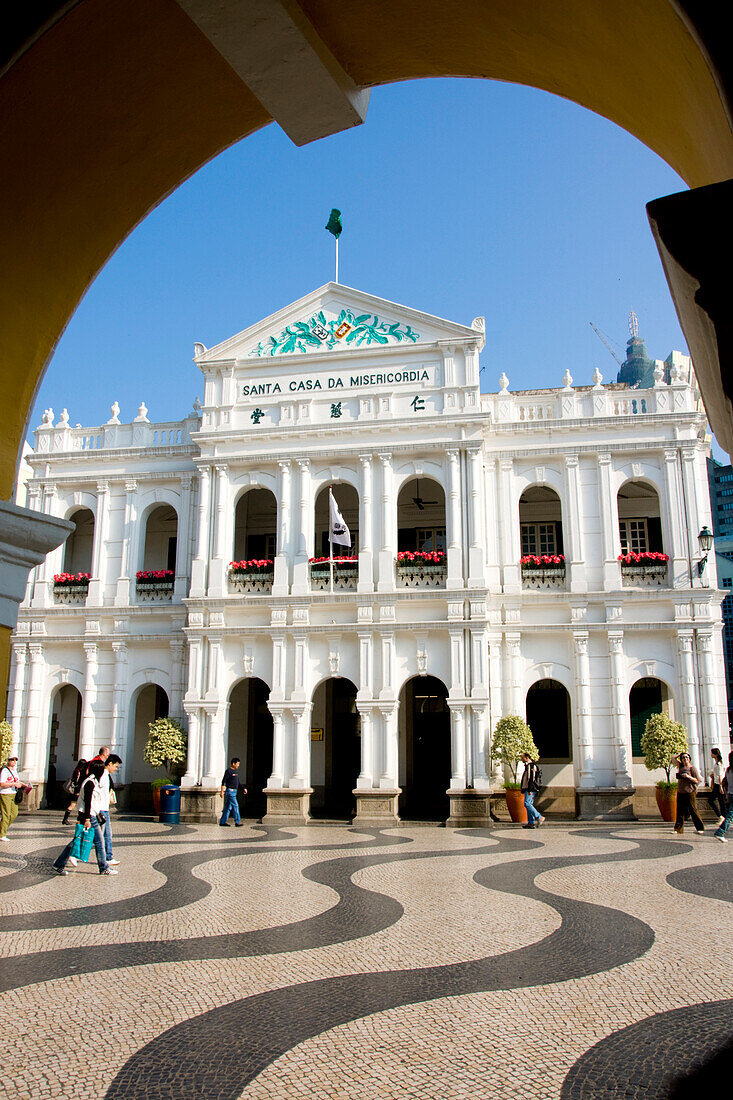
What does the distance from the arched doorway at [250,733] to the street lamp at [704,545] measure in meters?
12.7

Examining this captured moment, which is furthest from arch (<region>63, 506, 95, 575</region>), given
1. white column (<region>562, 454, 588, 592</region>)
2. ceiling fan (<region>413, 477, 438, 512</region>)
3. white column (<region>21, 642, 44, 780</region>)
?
white column (<region>562, 454, 588, 592</region>)

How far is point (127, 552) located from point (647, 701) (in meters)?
15.2

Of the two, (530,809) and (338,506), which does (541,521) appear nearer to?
(338,506)

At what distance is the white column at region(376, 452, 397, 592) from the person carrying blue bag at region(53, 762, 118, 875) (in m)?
11.3

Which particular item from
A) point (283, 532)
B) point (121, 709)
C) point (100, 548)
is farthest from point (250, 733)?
point (100, 548)

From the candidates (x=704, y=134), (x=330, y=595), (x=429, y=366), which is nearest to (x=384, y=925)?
(x=704, y=134)

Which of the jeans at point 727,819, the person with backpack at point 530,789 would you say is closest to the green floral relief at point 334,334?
the person with backpack at point 530,789

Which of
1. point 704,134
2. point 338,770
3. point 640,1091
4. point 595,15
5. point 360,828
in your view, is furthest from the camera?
point 338,770

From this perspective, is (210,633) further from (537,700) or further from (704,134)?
(704,134)

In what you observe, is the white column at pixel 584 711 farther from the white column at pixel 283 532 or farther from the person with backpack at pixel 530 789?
the white column at pixel 283 532

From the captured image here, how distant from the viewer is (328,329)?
23.9 metres

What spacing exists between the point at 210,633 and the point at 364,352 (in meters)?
8.67

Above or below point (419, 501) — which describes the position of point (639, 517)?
below

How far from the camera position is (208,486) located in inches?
931
